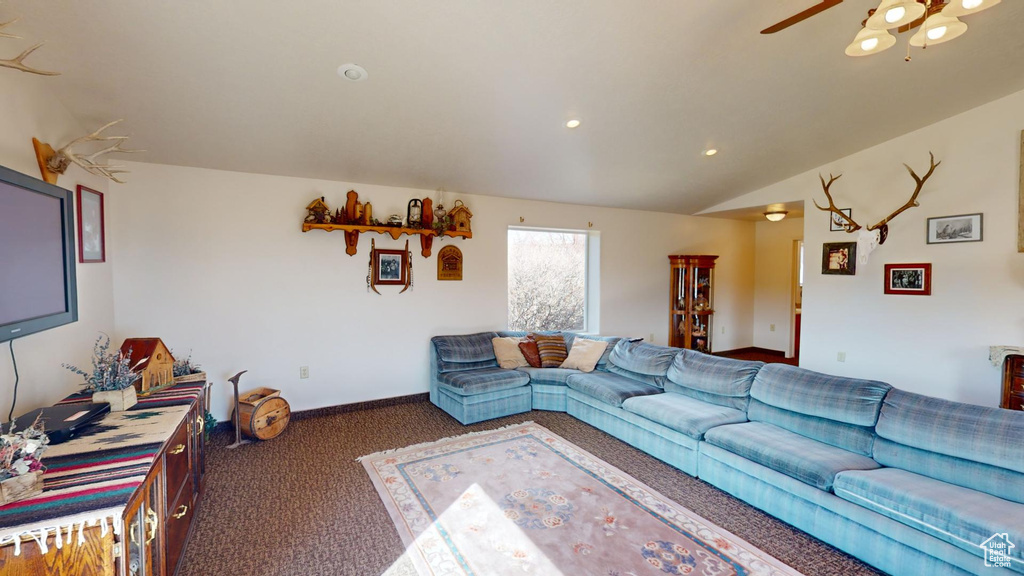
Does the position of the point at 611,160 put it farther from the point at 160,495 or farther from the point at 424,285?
the point at 160,495

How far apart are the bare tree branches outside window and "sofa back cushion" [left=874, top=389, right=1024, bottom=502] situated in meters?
3.72

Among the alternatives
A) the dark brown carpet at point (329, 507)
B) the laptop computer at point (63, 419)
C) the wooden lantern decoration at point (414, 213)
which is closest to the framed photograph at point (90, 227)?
the laptop computer at point (63, 419)

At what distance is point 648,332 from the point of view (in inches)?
255

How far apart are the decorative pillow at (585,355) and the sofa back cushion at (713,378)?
0.92m

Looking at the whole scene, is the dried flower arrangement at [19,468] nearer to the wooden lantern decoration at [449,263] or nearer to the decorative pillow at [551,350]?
the wooden lantern decoration at [449,263]

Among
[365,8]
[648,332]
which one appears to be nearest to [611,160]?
[365,8]

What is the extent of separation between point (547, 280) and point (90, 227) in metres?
4.42

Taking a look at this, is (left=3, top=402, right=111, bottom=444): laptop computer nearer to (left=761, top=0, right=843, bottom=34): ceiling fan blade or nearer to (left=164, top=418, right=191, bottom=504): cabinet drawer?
(left=164, top=418, right=191, bottom=504): cabinet drawer

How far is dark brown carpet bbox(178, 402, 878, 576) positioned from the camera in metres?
2.11

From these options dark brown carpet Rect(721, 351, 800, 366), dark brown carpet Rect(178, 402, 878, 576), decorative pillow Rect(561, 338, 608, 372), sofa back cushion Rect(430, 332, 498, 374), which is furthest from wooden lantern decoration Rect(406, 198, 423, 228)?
dark brown carpet Rect(721, 351, 800, 366)

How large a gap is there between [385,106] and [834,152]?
4.69m

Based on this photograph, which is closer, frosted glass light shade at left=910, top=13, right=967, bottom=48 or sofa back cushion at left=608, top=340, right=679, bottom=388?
frosted glass light shade at left=910, top=13, right=967, bottom=48

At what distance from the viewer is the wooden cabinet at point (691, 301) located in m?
6.44

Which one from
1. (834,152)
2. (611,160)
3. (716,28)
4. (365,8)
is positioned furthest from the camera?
(834,152)
